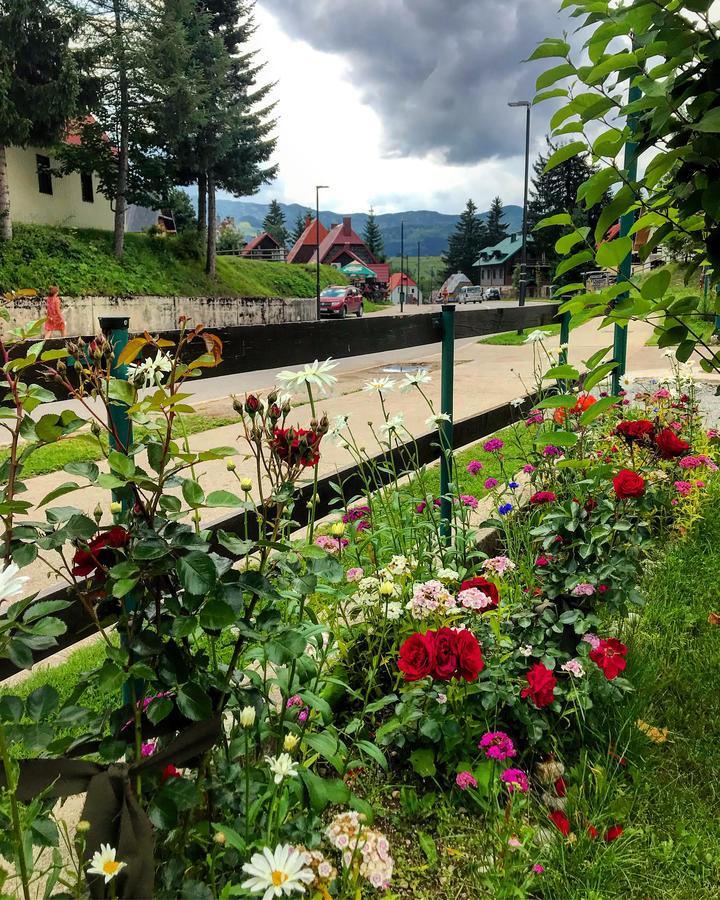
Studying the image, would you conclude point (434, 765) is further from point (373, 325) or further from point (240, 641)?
point (373, 325)

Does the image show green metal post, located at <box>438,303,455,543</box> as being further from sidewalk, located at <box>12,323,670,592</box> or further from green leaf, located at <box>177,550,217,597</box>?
green leaf, located at <box>177,550,217,597</box>

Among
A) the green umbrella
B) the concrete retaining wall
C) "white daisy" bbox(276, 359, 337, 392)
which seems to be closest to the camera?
"white daisy" bbox(276, 359, 337, 392)

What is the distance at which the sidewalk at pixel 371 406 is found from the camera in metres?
4.75

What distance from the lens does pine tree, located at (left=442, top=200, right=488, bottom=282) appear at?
9081 cm

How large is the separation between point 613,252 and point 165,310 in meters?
24.4

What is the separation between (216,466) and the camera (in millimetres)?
5742

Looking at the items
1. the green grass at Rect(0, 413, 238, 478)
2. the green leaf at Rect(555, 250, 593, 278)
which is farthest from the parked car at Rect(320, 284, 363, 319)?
the green leaf at Rect(555, 250, 593, 278)

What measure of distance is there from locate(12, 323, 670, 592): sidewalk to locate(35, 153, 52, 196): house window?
18.7 m

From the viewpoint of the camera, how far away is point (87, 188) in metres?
27.8

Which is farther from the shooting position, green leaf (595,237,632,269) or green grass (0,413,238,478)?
green grass (0,413,238,478)

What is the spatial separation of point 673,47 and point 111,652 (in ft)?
5.04

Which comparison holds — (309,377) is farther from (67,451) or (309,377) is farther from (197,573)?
(67,451)

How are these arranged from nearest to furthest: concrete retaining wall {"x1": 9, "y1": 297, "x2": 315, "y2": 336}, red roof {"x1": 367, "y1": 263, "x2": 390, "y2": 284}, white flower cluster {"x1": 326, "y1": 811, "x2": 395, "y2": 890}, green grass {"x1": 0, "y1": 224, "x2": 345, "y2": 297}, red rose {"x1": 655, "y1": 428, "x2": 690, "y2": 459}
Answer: white flower cluster {"x1": 326, "y1": 811, "x2": 395, "y2": 890}
red rose {"x1": 655, "y1": 428, "x2": 690, "y2": 459}
concrete retaining wall {"x1": 9, "y1": 297, "x2": 315, "y2": 336}
green grass {"x1": 0, "y1": 224, "x2": 345, "y2": 297}
red roof {"x1": 367, "y1": 263, "x2": 390, "y2": 284}

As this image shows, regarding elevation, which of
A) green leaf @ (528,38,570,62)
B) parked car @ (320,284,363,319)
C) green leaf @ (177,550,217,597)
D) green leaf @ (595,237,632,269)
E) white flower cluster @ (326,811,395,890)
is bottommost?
white flower cluster @ (326,811,395,890)
